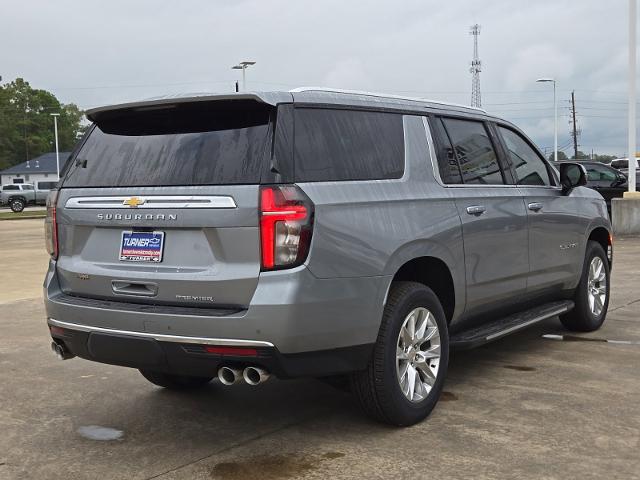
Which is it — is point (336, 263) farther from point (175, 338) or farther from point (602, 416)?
point (602, 416)

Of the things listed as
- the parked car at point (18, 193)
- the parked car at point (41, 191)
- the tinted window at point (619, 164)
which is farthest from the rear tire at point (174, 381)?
the parked car at point (18, 193)

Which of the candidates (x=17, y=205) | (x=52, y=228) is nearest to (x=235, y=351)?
(x=52, y=228)

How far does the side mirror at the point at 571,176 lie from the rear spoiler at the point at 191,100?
3114 millimetres

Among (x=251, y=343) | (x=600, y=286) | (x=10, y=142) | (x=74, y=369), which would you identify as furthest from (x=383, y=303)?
(x=10, y=142)

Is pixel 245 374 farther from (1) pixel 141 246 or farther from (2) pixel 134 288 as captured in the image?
(1) pixel 141 246

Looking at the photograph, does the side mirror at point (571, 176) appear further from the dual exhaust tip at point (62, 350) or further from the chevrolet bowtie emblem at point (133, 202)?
the dual exhaust tip at point (62, 350)

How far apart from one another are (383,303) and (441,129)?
1.45 meters

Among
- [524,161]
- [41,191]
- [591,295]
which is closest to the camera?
[524,161]

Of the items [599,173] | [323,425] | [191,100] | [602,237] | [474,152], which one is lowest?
[323,425]

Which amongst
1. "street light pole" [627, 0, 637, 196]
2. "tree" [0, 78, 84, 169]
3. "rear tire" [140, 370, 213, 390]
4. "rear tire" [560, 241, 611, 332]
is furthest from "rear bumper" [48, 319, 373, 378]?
"tree" [0, 78, 84, 169]

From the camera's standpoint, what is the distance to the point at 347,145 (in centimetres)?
404

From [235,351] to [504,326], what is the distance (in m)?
2.28

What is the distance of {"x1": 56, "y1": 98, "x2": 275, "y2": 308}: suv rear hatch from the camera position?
11.8ft

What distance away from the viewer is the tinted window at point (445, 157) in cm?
470
